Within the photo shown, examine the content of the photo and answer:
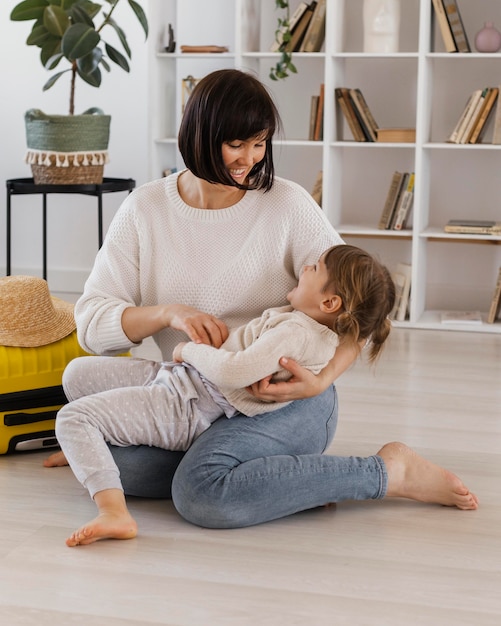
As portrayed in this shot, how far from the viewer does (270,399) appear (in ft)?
6.56

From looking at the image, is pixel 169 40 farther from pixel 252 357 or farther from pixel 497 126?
pixel 252 357

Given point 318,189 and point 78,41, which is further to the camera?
point 318,189

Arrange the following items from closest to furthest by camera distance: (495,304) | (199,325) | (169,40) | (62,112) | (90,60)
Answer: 1. (199,325)
2. (90,60)
3. (495,304)
4. (169,40)
5. (62,112)

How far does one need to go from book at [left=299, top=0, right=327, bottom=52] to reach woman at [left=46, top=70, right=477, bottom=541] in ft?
6.39

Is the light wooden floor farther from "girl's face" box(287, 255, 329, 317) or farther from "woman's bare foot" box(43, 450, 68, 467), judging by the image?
"girl's face" box(287, 255, 329, 317)

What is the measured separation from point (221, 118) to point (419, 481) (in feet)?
2.70

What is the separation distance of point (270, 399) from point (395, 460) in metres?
0.29

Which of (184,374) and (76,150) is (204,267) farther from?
(76,150)

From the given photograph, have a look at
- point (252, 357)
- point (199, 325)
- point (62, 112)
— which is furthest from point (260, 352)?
point (62, 112)

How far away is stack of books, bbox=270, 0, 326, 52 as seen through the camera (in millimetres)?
4023

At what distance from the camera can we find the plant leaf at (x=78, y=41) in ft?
12.1

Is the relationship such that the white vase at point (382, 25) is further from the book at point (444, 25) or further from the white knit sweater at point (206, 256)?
the white knit sweater at point (206, 256)

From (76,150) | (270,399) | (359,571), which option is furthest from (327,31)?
(359,571)

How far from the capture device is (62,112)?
461 centimetres
